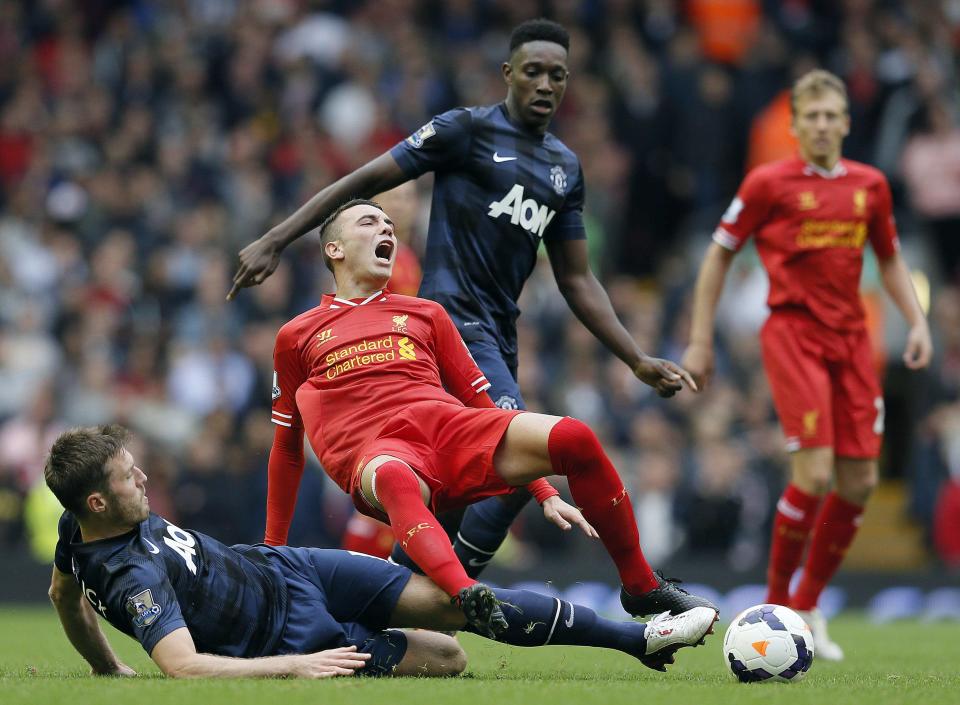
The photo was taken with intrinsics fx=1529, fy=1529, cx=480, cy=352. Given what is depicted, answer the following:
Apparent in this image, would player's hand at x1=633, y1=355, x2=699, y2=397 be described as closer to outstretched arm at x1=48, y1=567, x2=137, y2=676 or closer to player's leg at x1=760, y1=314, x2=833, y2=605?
player's leg at x1=760, y1=314, x2=833, y2=605

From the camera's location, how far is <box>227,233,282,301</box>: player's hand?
21.4 ft

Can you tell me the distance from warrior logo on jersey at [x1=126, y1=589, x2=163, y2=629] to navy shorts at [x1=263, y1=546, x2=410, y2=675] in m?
0.63

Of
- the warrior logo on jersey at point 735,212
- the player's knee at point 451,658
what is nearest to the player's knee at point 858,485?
the warrior logo on jersey at point 735,212

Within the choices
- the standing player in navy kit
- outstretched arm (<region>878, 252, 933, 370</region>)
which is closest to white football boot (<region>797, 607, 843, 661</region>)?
outstretched arm (<region>878, 252, 933, 370</region>)

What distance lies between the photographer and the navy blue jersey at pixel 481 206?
7.14 metres

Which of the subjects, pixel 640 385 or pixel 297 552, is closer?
pixel 297 552

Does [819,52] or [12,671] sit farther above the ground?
[819,52]

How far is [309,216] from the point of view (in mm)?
6738

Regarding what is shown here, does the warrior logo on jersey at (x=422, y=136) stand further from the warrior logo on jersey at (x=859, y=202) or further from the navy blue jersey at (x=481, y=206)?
the warrior logo on jersey at (x=859, y=202)

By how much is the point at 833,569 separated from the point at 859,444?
2.42 ft

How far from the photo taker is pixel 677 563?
12.3 metres

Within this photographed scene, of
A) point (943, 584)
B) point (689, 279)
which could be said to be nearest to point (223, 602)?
point (943, 584)

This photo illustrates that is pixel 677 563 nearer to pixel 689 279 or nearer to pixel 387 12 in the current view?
pixel 689 279

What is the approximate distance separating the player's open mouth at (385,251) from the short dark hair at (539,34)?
4.06 feet
